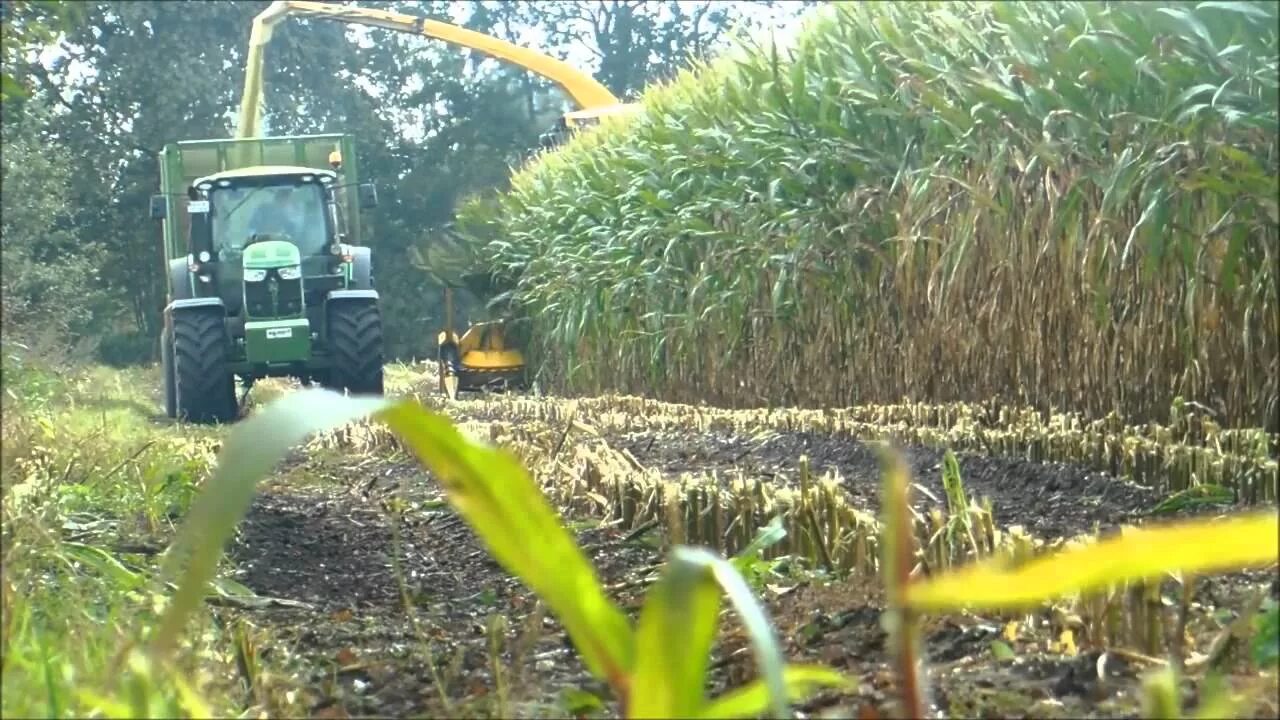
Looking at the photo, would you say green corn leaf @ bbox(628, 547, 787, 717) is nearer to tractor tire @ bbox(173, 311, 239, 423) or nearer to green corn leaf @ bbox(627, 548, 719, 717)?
green corn leaf @ bbox(627, 548, 719, 717)

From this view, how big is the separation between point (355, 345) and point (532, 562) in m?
9.65

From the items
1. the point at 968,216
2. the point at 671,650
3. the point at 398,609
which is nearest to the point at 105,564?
the point at 398,609

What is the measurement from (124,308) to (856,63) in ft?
67.7

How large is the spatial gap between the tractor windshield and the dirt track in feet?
21.7

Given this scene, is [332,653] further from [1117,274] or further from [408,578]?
[1117,274]

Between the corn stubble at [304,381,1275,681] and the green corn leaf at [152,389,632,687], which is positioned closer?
the green corn leaf at [152,389,632,687]

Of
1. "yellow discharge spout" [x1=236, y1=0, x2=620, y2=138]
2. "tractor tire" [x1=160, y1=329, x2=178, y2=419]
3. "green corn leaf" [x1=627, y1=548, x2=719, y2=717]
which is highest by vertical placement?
"yellow discharge spout" [x1=236, y1=0, x2=620, y2=138]

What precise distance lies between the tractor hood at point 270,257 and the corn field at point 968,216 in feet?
8.31

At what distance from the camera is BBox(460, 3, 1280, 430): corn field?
14.0 ft

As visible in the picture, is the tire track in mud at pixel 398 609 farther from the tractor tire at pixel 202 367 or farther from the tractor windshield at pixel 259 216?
the tractor windshield at pixel 259 216

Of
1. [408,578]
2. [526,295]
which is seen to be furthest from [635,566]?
[526,295]

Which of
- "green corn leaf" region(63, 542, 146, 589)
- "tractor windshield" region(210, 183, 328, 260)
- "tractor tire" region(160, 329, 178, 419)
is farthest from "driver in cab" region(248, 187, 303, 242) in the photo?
A: "green corn leaf" region(63, 542, 146, 589)

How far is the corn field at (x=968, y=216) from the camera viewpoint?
14.0 feet

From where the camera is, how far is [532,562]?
126 cm
